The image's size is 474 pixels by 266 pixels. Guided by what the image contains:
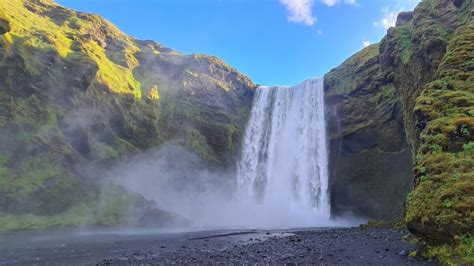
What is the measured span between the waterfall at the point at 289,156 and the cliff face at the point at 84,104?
14.1 ft

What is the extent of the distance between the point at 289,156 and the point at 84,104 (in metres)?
33.1

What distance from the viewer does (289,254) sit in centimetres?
1723

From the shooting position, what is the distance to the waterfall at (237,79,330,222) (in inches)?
2206

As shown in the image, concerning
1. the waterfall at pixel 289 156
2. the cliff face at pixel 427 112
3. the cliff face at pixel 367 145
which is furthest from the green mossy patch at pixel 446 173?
the waterfall at pixel 289 156

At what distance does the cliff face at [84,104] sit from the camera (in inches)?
1890

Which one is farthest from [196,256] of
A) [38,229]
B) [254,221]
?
[254,221]

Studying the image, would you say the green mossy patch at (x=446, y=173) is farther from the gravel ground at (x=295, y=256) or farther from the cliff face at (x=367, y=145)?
the cliff face at (x=367, y=145)

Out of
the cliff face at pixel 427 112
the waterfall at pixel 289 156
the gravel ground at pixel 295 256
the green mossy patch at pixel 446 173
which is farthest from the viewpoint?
the waterfall at pixel 289 156

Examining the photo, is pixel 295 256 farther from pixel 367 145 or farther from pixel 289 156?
pixel 289 156

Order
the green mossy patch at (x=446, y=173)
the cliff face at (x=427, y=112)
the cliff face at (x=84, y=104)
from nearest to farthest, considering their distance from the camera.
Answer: the green mossy patch at (x=446, y=173) → the cliff face at (x=427, y=112) → the cliff face at (x=84, y=104)

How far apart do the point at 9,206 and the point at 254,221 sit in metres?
29.7

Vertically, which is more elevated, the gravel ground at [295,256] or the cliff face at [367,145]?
the cliff face at [367,145]

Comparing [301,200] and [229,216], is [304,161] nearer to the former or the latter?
[301,200]

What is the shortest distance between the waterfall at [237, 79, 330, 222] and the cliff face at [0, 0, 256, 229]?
4308mm
